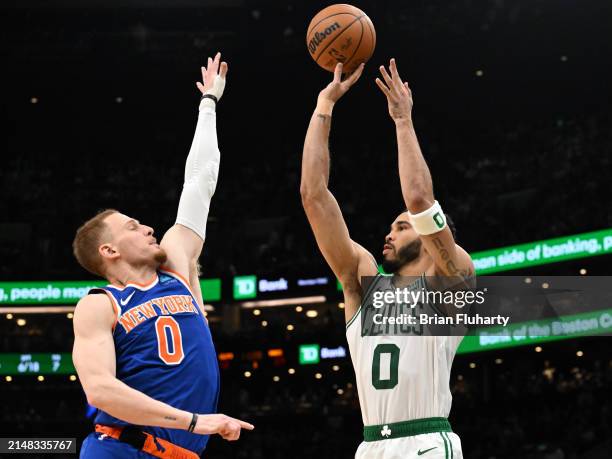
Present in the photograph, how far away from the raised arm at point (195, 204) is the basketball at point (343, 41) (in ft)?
3.63

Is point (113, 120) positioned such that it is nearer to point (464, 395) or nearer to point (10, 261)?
point (10, 261)

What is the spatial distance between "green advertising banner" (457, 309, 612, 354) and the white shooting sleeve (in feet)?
46.7

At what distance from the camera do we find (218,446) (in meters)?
20.7

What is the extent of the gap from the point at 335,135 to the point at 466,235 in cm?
781

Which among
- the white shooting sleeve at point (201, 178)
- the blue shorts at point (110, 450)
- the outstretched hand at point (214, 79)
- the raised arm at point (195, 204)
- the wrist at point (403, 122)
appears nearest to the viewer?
the blue shorts at point (110, 450)

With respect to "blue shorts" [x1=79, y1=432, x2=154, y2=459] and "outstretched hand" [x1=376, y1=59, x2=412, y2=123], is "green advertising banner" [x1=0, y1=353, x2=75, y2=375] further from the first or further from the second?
"blue shorts" [x1=79, y1=432, x2=154, y2=459]

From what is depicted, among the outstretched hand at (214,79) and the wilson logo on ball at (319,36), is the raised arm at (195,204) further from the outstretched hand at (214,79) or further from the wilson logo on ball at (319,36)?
the wilson logo on ball at (319,36)

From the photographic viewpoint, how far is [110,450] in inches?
141

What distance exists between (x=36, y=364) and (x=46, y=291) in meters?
1.91

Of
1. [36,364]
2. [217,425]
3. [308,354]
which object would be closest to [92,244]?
[217,425]

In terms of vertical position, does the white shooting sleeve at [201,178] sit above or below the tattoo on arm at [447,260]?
above

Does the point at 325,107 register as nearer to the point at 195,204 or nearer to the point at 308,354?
the point at 195,204

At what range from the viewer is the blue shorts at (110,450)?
3580mm

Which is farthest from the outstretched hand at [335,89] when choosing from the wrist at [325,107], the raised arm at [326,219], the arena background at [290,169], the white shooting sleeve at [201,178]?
the arena background at [290,169]
